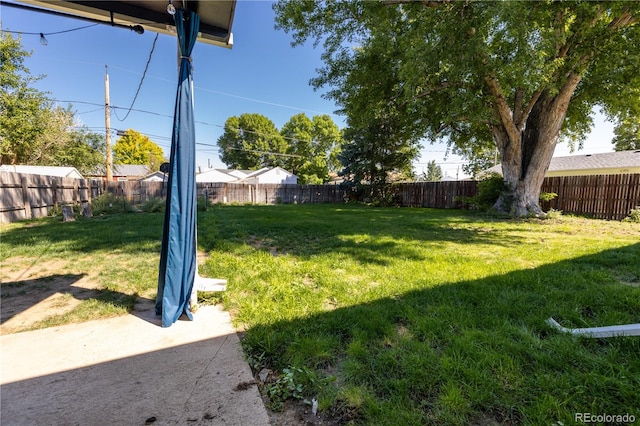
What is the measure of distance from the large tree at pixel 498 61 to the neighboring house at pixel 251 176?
61.6 feet

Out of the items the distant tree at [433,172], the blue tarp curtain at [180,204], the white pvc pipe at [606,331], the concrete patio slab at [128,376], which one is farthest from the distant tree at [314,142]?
the white pvc pipe at [606,331]

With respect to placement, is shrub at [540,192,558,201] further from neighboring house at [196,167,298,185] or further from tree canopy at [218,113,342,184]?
tree canopy at [218,113,342,184]

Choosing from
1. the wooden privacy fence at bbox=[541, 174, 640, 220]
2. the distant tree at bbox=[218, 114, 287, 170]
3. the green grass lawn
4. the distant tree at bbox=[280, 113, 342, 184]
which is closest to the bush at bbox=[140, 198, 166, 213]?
the green grass lawn

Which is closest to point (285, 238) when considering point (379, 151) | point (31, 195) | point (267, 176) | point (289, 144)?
point (31, 195)

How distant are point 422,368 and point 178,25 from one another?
3.14 meters

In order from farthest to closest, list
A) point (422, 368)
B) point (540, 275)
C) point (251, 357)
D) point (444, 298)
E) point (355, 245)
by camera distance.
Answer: point (355, 245)
point (540, 275)
point (444, 298)
point (251, 357)
point (422, 368)

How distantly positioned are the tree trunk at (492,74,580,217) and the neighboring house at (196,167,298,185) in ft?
69.9

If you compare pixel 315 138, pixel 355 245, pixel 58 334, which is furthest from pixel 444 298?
pixel 315 138

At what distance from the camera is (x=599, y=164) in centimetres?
1589

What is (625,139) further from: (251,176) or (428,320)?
(428,320)

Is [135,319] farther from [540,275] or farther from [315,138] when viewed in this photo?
[315,138]

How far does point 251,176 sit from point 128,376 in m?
27.4

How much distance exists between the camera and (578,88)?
8.89 metres

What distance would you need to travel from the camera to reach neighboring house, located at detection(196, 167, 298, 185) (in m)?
27.4
